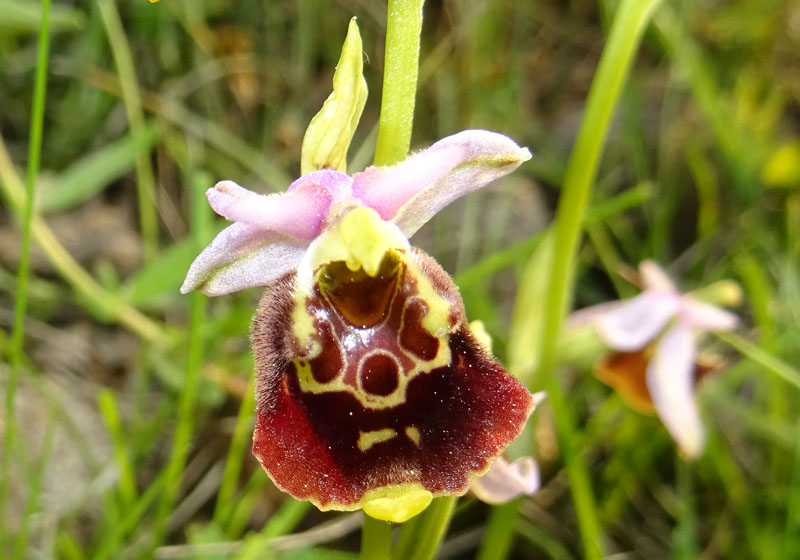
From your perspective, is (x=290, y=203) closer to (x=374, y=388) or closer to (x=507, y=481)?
(x=374, y=388)

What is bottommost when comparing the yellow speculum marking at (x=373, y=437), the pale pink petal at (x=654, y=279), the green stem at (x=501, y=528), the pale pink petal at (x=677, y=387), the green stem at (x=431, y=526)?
the green stem at (x=501, y=528)

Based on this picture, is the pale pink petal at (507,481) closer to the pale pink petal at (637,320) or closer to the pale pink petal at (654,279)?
the pale pink petal at (637,320)

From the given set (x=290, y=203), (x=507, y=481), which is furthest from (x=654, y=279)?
(x=290, y=203)

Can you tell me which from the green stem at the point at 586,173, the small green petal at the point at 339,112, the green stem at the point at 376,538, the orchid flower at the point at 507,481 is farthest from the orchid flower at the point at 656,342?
the small green petal at the point at 339,112

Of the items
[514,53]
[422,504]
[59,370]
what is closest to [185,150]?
[59,370]

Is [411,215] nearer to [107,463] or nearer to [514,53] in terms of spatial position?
[107,463]

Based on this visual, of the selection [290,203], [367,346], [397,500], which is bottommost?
[397,500]
